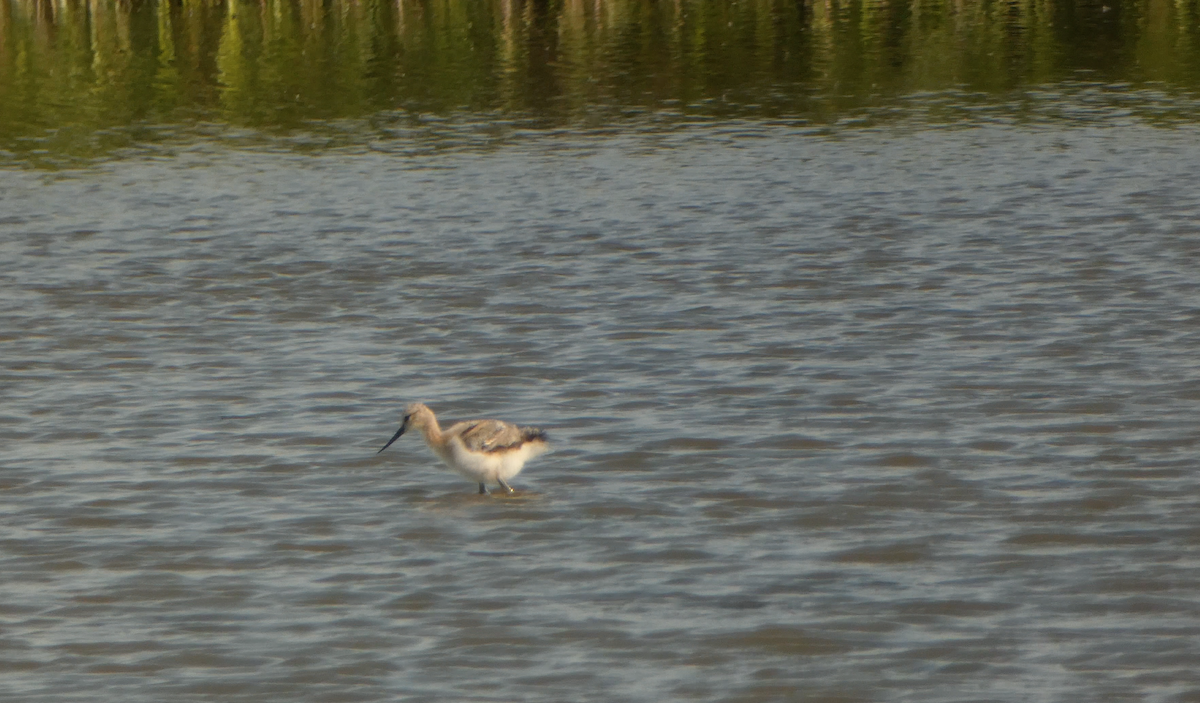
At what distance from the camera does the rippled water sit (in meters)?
8.03

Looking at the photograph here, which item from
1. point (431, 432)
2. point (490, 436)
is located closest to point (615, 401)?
point (431, 432)

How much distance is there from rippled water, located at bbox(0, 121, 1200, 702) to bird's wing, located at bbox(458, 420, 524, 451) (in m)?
0.37

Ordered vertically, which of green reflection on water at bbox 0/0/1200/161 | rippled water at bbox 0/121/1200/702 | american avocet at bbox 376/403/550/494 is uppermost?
green reflection on water at bbox 0/0/1200/161

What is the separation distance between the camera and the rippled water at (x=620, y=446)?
803 centimetres

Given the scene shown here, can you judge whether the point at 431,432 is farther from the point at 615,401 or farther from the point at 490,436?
the point at 615,401

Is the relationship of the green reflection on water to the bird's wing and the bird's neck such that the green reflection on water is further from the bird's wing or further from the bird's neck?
the bird's wing

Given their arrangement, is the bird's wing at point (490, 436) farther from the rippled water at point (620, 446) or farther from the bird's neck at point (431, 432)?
the rippled water at point (620, 446)

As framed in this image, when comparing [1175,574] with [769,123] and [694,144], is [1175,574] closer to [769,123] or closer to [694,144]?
[694,144]

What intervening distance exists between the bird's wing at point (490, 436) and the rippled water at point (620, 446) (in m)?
0.37

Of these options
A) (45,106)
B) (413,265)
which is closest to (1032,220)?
(413,265)

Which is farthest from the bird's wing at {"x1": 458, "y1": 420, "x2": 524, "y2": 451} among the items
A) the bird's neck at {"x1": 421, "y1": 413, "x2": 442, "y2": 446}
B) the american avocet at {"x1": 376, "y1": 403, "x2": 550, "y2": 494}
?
the bird's neck at {"x1": 421, "y1": 413, "x2": 442, "y2": 446}

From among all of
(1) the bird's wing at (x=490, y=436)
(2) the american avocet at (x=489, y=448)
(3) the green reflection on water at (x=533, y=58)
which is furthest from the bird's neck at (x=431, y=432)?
(3) the green reflection on water at (x=533, y=58)

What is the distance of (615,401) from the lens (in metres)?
12.5

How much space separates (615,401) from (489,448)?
7.81 ft
